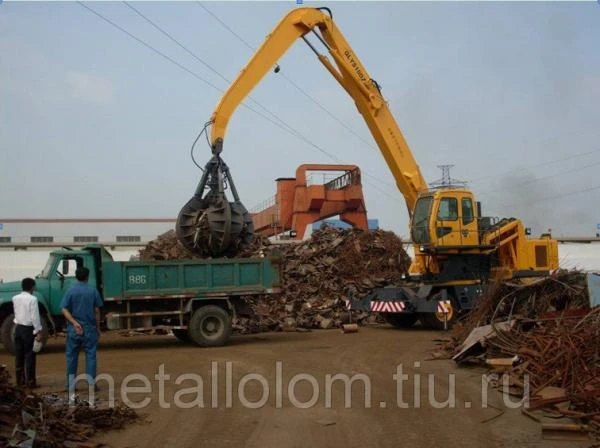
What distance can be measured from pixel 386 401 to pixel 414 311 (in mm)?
9324

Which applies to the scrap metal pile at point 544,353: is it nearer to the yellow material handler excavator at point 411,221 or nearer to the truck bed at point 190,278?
the yellow material handler excavator at point 411,221

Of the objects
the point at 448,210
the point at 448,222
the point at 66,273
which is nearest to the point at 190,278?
the point at 66,273

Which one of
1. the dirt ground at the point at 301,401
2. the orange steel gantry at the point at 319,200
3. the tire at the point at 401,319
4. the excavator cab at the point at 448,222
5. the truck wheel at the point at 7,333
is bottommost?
the dirt ground at the point at 301,401

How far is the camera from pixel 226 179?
53.1ft

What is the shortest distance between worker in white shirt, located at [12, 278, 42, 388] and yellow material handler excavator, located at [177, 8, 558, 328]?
21.5 ft

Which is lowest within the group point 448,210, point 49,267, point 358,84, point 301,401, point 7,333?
point 301,401

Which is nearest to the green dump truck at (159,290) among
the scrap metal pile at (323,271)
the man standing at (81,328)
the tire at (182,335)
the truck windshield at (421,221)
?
the tire at (182,335)

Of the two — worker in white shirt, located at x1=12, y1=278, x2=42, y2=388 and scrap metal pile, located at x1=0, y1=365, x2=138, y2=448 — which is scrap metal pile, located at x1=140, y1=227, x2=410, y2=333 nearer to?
worker in white shirt, located at x1=12, y1=278, x2=42, y2=388

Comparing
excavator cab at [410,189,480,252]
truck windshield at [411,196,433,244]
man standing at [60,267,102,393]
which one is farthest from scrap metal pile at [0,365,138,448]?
truck windshield at [411,196,433,244]

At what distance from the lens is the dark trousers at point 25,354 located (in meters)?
9.40

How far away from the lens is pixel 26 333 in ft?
30.9

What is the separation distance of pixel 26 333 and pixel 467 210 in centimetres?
1255

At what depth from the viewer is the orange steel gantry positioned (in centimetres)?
2719

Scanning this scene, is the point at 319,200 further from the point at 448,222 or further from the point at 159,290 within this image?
the point at 159,290
